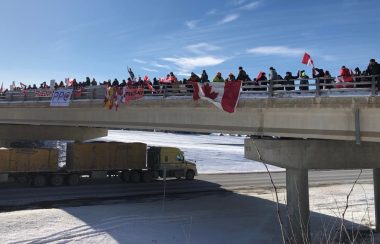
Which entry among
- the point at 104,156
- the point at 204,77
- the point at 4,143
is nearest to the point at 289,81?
the point at 204,77

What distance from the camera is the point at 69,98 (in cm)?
3209

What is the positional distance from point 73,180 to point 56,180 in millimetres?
1266

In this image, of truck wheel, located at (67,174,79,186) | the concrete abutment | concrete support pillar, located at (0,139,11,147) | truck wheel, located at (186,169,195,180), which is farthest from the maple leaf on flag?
concrete support pillar, located at (0,139,11,147)

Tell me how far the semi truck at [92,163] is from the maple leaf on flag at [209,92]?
1726 cm

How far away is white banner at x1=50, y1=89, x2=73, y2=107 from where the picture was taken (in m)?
32.3

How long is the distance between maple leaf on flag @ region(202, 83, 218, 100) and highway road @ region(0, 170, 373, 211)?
361 inches

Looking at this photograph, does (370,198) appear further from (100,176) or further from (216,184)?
(100,176)

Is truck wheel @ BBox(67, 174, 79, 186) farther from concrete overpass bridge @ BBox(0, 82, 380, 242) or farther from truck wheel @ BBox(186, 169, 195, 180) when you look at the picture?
truck wheel @ BBox(186, 169, 195, 180)

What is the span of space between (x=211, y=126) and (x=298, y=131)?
505 centimetres

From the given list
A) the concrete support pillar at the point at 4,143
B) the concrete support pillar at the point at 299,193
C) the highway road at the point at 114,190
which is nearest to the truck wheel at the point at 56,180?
the highway road at the point at 114,190

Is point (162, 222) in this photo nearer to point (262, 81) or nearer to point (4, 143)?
point (262, 81)

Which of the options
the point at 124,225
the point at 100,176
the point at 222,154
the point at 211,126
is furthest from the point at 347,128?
the point at 222,154

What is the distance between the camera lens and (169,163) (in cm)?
3834

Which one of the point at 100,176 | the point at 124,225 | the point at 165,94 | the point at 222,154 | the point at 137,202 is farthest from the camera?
the point at 222,154
